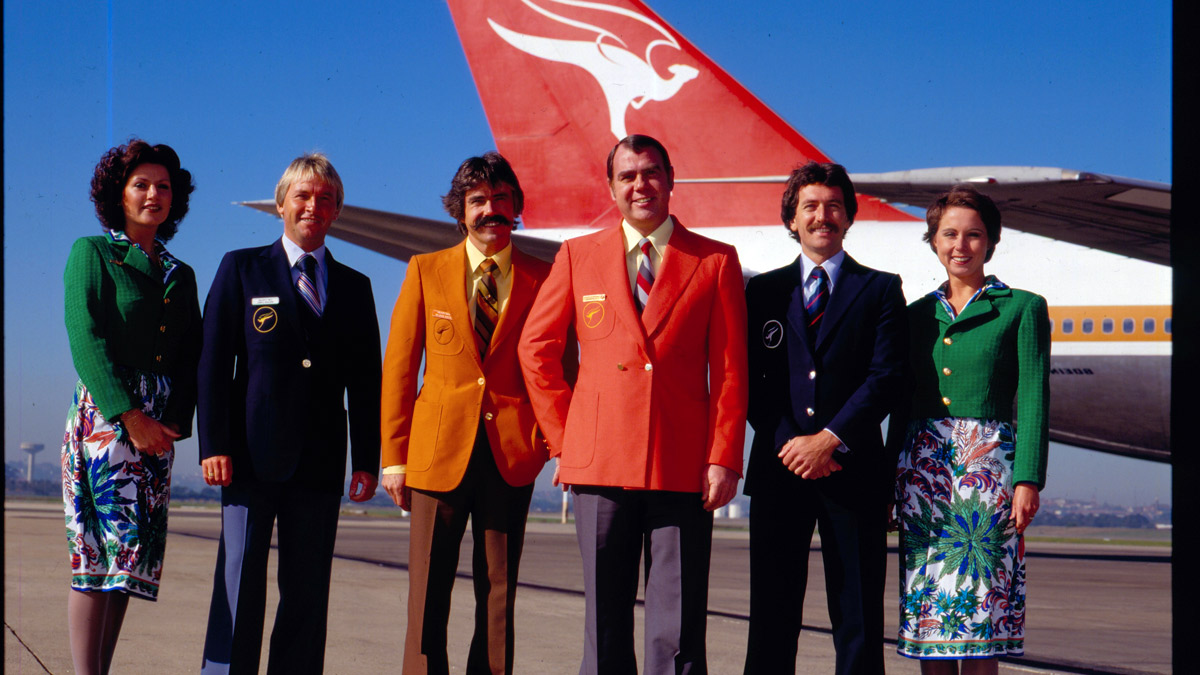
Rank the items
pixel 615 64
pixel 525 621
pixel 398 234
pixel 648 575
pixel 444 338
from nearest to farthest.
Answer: pixel 648 575
pixel 444 338
pixel 525 621
pixel 398 234
pixel 615 64

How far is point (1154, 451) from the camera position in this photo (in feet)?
37.2

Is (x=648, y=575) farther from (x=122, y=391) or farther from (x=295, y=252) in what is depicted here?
(x=122, y=391)

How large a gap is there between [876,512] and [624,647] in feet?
2.57

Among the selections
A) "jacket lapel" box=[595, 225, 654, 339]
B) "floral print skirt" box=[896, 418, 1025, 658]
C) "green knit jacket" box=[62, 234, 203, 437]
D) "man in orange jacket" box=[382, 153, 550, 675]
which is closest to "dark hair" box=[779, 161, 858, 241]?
"jacket lapel" box=[595, 225, 654, 339]

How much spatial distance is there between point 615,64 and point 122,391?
1007 cm

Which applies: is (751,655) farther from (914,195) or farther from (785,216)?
(914,195)

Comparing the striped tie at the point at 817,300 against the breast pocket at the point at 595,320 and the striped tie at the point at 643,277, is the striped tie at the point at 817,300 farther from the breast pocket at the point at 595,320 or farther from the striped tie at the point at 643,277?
the breast pocket at the point at 595,320

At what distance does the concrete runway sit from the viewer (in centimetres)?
416

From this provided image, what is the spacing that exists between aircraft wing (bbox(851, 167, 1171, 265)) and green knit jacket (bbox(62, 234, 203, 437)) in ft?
16.6

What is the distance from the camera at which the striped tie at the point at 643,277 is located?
2941 mm

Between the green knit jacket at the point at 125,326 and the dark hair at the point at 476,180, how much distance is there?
87 centimetres

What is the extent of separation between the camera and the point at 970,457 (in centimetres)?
296

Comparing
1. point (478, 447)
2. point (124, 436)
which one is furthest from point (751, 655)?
point (124, 436)

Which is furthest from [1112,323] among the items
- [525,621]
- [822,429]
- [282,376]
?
[282,376]
